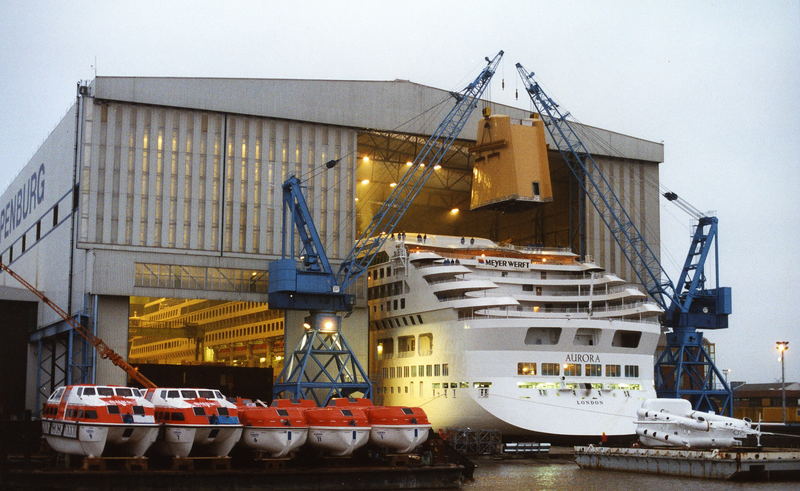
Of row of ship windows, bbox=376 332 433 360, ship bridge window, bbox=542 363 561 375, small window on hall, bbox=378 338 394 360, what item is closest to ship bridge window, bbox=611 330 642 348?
ship bridge window, bbox=542 363 561 375

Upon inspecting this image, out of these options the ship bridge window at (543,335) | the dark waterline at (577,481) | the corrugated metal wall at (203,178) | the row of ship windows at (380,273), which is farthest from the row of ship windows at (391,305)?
the dark waterline at (577,481)

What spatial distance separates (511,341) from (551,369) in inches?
123

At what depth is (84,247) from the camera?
6538cm

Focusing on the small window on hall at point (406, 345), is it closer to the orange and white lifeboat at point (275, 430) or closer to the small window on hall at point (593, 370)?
the small window on hall at point (593, 370)

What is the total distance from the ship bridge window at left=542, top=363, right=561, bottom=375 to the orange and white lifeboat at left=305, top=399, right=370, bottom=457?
21883 mm

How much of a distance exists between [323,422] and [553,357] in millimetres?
24155

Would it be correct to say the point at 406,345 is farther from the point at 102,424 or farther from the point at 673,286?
the point at 102,424

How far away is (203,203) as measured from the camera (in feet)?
227

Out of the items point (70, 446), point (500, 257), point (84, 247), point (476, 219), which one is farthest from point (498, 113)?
point (70, 446)

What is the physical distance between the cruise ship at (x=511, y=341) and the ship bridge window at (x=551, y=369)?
12 cm

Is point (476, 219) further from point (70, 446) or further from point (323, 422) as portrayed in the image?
point (70, 446)

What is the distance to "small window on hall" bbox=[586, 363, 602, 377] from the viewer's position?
212ft

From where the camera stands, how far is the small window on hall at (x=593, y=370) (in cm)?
6462

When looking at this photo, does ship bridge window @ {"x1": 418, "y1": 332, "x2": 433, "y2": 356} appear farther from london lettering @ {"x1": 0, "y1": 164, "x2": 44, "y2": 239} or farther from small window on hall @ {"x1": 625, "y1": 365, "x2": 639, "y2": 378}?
london lettering @ {"x1": 0, "y1": 164, "x2": 44, "y2": 239}
